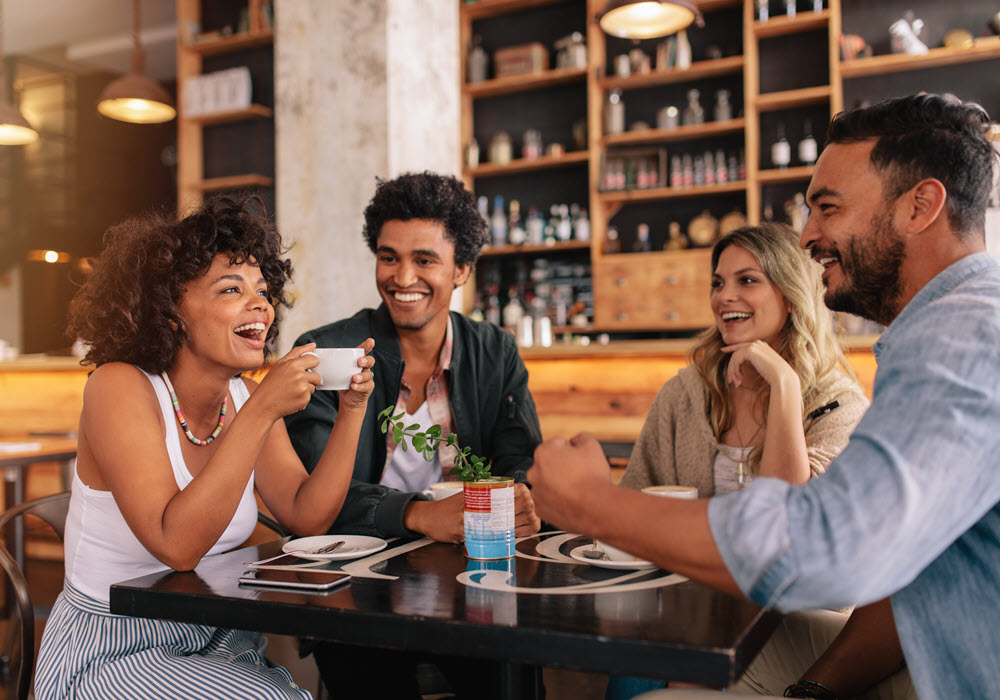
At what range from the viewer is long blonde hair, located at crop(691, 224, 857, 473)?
202 cm

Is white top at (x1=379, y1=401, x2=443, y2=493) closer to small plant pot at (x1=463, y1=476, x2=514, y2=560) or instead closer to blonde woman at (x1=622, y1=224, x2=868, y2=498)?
blonde woman at (x1=622, y1=224, x2=868, y2=498)

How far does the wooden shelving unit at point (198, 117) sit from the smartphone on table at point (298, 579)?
5410 millimetres

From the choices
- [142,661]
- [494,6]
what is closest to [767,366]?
[142,661]

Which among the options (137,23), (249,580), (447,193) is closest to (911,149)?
(249,580)

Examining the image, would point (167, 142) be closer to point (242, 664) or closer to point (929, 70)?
point (929, 70)

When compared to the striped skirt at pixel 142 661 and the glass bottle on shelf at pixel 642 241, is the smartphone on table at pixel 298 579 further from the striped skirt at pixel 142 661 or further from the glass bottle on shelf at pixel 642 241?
the glass bottle on shelf at pixel 642 241

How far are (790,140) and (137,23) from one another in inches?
202

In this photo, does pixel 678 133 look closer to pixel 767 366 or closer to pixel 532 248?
pixel 532 248

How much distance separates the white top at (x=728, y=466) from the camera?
1.93 meters

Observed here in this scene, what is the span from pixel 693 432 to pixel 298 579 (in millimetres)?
1199

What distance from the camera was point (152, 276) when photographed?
156 centimetres

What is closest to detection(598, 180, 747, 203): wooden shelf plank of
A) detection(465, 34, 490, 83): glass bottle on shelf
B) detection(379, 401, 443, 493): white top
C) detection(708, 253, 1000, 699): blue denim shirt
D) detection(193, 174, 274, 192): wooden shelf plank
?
detection(465, 34, 490, 83): glass bottle on shelf

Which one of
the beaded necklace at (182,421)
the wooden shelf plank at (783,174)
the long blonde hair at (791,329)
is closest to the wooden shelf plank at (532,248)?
the wooden shelf plank at (783,174)

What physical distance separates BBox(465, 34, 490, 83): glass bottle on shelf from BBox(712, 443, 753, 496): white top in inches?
175
